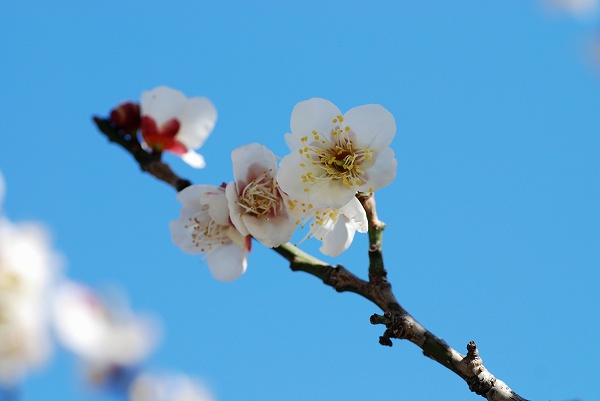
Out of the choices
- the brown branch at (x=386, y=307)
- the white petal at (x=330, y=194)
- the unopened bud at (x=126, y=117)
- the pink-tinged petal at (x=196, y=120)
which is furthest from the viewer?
the pink-tinged petal at (x=196, y=120)

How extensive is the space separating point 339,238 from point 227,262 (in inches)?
9.4

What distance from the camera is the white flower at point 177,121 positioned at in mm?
1556

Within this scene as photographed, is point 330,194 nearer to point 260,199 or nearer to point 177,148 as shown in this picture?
point 260,199

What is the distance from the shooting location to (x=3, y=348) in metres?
1.04

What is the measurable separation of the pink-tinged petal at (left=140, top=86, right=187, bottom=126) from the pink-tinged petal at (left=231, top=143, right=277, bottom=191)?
45 centimetres

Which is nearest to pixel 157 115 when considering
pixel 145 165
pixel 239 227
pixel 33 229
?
pixel 145 165

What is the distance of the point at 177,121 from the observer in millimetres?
1607

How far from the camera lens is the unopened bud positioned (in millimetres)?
1526

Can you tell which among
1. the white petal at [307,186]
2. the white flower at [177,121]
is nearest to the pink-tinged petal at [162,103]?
the white flower at [177,121]

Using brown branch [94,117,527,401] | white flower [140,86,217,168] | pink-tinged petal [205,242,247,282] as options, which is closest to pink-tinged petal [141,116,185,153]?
white flower [140,86,217,168]

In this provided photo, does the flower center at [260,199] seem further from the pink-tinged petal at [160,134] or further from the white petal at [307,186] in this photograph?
the pink-tinged petal at [160,134]

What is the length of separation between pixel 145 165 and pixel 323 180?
525mm

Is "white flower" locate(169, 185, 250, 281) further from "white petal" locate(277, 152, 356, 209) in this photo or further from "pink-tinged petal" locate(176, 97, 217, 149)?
"pink-tinged petal" locate(176, 97, 217, 149)

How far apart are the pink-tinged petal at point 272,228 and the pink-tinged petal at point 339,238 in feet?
0.25
